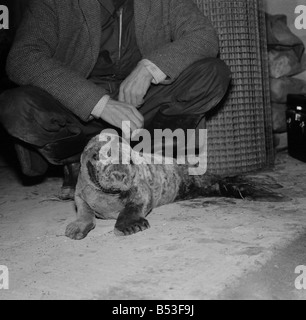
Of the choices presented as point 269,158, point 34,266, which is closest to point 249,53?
point 269,158

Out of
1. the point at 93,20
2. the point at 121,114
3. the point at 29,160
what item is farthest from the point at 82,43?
the point at 29,160

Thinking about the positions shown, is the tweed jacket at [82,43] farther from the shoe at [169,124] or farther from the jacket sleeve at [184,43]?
the shoe at [169,124]

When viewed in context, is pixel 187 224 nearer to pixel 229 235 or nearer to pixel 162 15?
pixel 229 235

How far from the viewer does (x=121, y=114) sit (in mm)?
2168

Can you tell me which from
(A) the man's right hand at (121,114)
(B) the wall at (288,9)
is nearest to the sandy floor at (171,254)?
(A) the man's right hand at (121,114)

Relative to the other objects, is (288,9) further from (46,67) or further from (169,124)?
(46,67)

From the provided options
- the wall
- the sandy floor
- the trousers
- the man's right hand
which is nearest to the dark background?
the trousers

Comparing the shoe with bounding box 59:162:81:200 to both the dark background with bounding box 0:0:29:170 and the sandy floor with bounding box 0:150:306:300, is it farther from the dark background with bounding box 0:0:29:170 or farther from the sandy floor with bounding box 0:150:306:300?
the dark background with bounding box 0:0:29:170

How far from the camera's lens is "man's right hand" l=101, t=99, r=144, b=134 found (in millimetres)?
2164

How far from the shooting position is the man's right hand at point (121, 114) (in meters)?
2.16

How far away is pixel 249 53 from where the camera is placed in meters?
3.13

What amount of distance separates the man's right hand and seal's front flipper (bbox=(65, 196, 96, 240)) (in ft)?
1.45

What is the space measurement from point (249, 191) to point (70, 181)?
1112 millimetres
